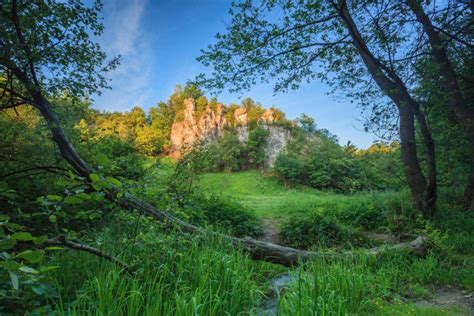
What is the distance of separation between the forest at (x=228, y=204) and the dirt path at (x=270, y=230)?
68mm

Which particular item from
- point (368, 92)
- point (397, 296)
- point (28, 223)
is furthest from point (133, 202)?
point (368, 92)

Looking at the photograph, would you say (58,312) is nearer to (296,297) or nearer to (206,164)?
(296,297)

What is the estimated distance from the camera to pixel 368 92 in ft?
23.6

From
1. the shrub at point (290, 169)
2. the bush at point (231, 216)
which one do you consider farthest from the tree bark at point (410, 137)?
the shrub at point (290, 169)

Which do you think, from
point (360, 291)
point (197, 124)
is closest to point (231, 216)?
point (360, 291)

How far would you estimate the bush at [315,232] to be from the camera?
686cm

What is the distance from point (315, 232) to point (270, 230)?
143cm

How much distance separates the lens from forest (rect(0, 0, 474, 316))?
213cm

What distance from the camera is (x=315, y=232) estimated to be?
7.27 metres

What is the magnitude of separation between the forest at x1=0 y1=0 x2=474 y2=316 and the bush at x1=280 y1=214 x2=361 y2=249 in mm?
45

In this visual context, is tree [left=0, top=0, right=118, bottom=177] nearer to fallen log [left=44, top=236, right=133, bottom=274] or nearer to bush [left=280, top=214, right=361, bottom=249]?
fallen log [left=44, top=236, right=133, bottom=274]

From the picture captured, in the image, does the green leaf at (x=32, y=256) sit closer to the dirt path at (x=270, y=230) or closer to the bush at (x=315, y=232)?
the bush at (x=315, y=232)

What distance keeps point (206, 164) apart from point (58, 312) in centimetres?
613

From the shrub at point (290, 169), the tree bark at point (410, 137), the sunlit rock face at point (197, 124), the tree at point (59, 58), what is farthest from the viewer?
the sunlit rock face at point (197, 124)
